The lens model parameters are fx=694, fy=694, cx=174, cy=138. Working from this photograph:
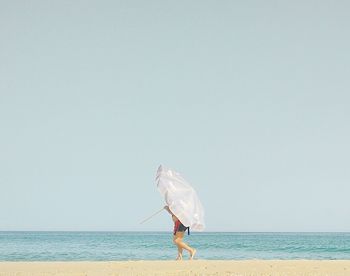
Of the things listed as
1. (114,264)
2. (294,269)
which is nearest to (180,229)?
(114,264)

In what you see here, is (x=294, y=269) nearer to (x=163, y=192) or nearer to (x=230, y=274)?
(x=230, y=274)

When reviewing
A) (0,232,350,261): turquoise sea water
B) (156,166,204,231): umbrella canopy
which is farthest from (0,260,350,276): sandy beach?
(0,232,350,261): turquoise sea water

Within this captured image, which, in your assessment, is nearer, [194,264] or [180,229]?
[194,264]

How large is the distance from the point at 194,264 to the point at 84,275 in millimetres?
3893

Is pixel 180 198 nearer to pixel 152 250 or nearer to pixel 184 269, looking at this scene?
pixel 184 269

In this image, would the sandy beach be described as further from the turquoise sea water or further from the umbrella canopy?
the turquoise sea water

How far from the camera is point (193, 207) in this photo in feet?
74.6

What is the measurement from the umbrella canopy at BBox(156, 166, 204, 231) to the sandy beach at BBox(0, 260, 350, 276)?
5.04 ft

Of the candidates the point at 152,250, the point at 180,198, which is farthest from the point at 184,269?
the point at 152,250

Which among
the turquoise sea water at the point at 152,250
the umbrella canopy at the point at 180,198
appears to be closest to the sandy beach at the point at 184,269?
the umbrella canopy at the point at 180,198

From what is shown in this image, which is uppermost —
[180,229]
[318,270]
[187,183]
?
[187,183]

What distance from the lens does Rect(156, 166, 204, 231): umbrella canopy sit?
22.4m

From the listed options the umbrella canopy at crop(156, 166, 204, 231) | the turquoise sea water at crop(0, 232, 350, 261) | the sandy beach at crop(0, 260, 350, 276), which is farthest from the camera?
the turquoise sea water at crop(0, 232, 350, 261)

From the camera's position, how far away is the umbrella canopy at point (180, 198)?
22.4 m
